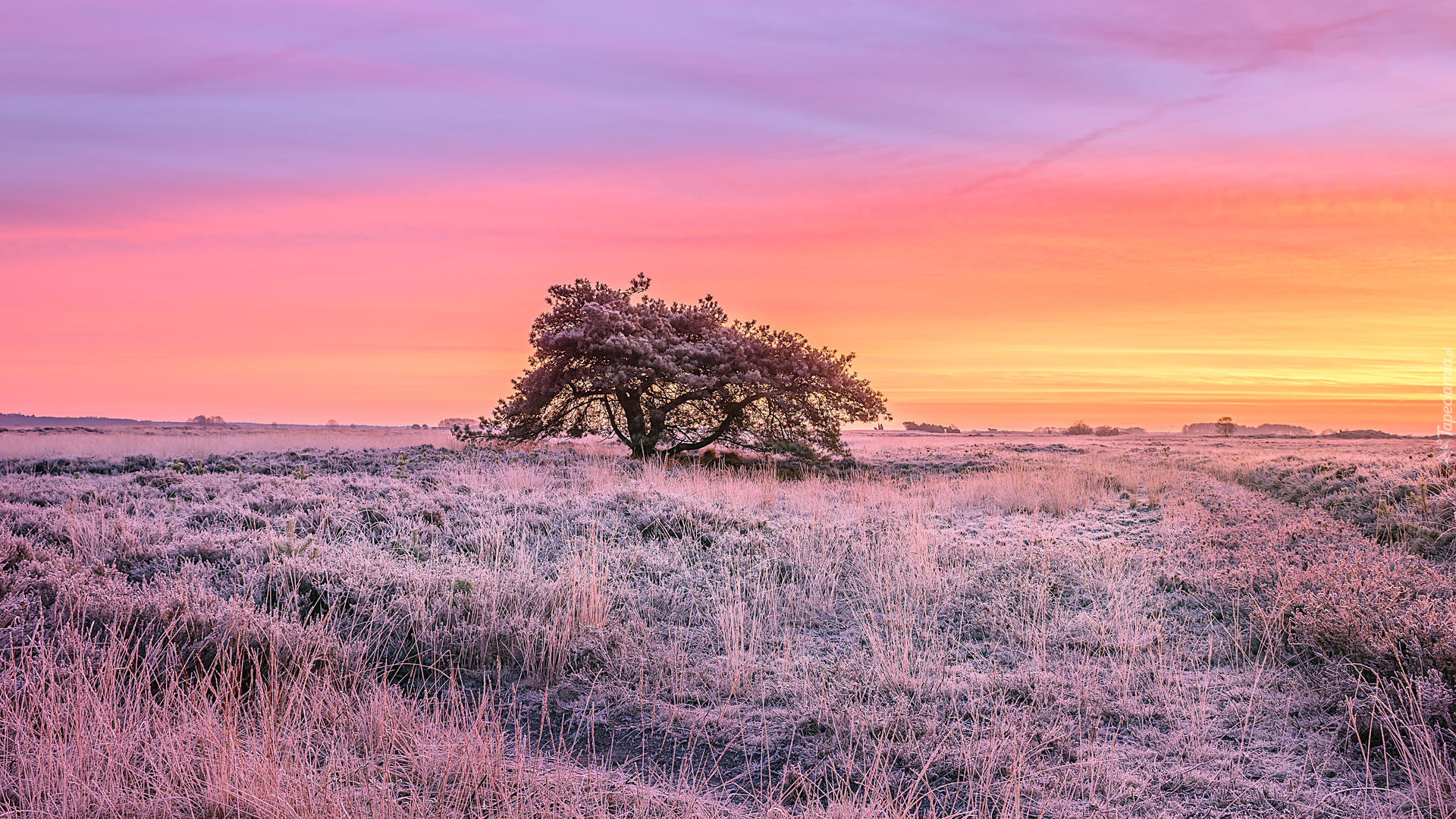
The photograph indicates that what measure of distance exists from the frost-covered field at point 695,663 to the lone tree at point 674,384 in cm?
1014

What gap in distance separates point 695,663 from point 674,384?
17.1 metres

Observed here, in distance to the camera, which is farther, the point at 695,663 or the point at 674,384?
the point at 674,384

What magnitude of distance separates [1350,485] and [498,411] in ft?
66.3

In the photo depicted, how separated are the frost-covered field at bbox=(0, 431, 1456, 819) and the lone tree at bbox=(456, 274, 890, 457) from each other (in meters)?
10.1

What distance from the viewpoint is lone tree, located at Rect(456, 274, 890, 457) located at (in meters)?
22.1

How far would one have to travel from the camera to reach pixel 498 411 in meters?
23.2

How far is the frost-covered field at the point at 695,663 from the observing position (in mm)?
4418

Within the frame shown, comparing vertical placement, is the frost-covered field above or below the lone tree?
below

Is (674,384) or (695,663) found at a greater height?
(674,384)

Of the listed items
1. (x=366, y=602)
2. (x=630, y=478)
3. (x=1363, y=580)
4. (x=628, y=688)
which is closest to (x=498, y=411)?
(x=630, y=478)

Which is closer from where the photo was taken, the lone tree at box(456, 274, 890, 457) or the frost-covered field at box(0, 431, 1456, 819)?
the frost-covered field at box(0, 431, 1456, 819)

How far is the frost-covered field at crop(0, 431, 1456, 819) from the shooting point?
4418 mm

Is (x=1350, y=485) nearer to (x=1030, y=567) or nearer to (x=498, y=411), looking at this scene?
(x=1030, y=567)

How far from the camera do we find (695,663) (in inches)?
256
